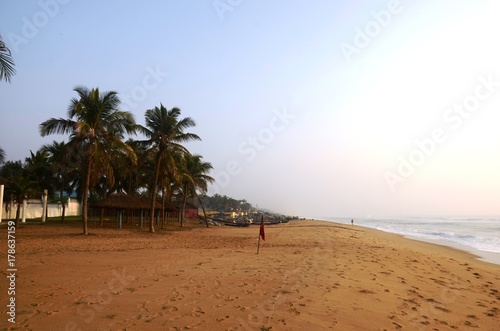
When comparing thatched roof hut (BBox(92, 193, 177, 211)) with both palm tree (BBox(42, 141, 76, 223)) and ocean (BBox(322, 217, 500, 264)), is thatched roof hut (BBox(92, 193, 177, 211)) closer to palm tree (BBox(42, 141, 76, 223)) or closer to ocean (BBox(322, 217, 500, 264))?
palm tree (BBox(42, 141, 76, 223))

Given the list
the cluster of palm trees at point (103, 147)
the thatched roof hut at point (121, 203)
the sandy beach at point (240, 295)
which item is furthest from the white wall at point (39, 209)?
the sandy beach at point (240, 295)

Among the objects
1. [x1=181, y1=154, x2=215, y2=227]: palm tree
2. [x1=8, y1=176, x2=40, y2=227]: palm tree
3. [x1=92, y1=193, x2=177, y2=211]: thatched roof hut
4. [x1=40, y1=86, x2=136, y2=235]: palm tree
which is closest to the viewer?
[x1=40, y1=86, x2=136, y2=235]: palm tree

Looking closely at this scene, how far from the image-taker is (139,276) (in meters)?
8.60

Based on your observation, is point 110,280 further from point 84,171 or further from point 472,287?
point 84,171

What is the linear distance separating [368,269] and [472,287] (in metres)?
2.87

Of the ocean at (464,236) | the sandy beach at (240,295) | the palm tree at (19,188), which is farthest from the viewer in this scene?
the palm tree at (19,188)

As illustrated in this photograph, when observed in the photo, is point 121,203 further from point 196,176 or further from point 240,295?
point 240,295

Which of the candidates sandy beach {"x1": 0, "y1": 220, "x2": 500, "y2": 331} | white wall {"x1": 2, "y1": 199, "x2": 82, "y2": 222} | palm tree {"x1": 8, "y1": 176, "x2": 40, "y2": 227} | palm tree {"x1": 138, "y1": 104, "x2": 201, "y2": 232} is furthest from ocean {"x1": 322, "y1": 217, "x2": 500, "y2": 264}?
white wall {"x1": 2, "y1": 199, "x2": 82, "y2": 222}

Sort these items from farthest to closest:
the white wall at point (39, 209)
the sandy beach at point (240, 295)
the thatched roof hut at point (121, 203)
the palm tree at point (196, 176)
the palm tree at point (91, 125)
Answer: the palm tree at point (196, 176) → the white wall at point (39, 209) → the thatched roof hut at point (121, 203) → the palm tree at point (91, 125) → the sandy beach at point (240, 295)

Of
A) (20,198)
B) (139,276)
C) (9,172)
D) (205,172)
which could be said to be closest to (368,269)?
(139,276)

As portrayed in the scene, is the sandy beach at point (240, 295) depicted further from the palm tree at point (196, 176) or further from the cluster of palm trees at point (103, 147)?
the palm tree at point (196, 176)

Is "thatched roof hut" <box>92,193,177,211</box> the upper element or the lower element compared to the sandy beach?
upper

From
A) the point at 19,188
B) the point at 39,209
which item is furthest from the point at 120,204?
the point at 39,209

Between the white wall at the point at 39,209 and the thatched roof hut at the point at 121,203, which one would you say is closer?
the thatched roof hut at the point at 121,203
